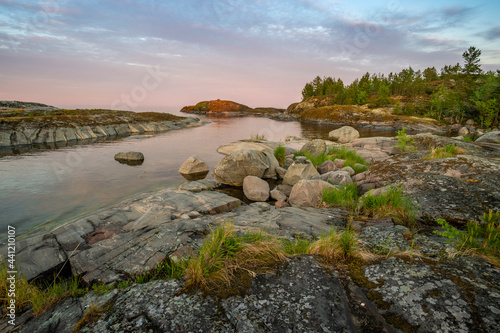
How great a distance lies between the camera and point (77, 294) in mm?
3906

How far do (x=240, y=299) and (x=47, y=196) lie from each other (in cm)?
1422

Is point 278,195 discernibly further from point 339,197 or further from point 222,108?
point 222,108

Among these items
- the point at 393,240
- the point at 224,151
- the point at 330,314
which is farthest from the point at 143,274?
the point at 224,151

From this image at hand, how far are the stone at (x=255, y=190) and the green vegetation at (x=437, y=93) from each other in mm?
77976

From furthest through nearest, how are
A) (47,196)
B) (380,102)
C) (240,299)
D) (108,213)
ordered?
(380,102) < (47,196) < (108,213) < (240,299)

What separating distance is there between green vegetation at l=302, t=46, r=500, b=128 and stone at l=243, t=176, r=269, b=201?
77976 millimetres

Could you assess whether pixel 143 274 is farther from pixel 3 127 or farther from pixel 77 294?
pixel 3 127

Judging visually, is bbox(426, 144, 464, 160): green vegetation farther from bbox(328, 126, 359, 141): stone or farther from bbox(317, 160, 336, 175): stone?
bbox(328, 126, 359, 141): stone

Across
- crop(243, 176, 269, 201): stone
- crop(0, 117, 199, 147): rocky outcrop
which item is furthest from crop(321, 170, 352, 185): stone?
crop(0, 117, 199, 147): rocky outcrop

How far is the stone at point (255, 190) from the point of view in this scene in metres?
12.9

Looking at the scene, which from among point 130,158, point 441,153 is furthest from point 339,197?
point 130,158

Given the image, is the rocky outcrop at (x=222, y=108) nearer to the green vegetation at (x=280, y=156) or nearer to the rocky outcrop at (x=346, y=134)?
the rocky outcrop at (x=346, y=134)

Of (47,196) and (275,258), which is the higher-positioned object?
(275,258)

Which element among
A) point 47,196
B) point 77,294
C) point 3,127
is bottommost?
point 47,196
